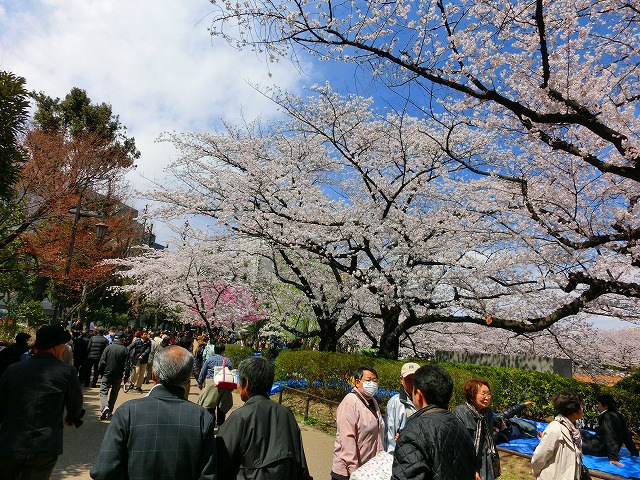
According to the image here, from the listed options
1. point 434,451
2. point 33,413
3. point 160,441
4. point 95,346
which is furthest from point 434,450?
point 95,346

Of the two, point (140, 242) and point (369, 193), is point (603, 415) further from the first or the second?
point (140, 242)

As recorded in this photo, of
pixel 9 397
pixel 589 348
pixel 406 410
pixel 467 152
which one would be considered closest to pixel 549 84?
pixel 406 410

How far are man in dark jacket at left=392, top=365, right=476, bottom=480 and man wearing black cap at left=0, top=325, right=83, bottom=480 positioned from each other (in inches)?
95.5

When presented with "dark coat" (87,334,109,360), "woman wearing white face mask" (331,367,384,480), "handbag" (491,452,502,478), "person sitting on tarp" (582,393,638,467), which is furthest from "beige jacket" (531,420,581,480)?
"dark coat" (87,334,109,360)

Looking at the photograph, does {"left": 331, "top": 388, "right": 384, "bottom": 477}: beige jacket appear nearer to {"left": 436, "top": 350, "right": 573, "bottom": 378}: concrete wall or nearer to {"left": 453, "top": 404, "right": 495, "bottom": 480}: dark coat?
{"left": 453, "top": 404, "right": 495, "bottom": 480}: dark coat

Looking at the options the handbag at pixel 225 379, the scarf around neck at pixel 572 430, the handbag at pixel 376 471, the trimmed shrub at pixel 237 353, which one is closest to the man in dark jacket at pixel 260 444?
the handbag at pixel 376 471

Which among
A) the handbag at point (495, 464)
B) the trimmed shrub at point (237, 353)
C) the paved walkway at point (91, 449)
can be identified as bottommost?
the paved walkway at point (91, 449)

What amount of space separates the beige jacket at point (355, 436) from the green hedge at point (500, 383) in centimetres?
506

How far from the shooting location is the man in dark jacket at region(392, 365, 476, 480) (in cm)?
203

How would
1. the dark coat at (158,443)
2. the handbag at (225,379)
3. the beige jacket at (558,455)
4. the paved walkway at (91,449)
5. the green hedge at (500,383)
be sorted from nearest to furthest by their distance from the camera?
the dark coat at (158,443) < the beige jacket at (558,455) < the handbag at (225,379) < the paved walkway at (91,449) < the green hedge at (500,383)

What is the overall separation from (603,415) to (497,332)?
10.9 meters

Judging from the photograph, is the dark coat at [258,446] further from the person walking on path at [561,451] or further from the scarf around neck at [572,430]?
the scarf around neck at [572,430]

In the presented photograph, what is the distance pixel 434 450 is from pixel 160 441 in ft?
4.22

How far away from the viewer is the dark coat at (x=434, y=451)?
203 cm
